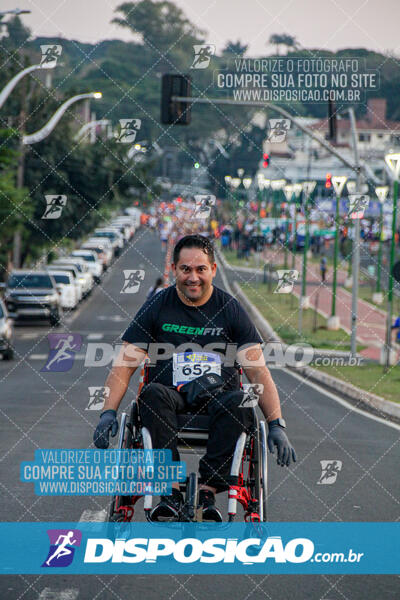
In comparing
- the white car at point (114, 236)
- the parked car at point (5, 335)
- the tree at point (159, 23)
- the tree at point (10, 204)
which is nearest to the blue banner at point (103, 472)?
the parked car at point (5, 335)

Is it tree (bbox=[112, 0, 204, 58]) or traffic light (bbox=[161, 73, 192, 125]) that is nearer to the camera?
traffic light (bbox=[161, 73, 192, 125])

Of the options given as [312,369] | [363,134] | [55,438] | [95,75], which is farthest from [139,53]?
[55,438]

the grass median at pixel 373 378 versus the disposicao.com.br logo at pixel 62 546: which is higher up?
the grass median at pixel 373 378

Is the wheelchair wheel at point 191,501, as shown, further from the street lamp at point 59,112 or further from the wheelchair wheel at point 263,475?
the street lamp at point 59,112

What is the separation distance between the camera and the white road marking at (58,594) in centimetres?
591

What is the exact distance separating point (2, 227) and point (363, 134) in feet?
73.1

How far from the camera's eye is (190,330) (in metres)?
6.57

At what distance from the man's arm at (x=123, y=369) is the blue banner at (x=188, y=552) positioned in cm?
74

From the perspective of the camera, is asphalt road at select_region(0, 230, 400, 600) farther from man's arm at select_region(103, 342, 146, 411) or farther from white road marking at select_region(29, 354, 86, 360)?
man's arm at select_region(103, 342, 146, 411)

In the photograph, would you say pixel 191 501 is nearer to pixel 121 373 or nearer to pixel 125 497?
pixel 125 497

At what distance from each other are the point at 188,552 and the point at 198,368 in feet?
3.51

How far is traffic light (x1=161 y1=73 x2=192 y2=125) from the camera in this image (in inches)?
846

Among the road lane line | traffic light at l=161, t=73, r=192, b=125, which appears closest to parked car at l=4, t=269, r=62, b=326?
the road lane line

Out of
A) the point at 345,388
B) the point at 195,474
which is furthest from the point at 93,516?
the point at 345,388
